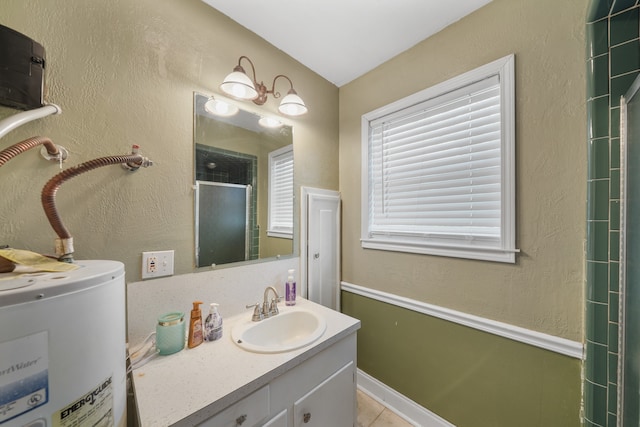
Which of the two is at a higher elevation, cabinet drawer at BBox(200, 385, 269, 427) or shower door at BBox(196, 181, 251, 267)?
shower door at BBox(196, 181, 251, 267)

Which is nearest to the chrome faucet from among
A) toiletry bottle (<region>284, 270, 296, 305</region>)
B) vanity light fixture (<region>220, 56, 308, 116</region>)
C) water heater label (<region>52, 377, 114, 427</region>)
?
toiletry bottle (<region>284, 270, 296, 305</region>)

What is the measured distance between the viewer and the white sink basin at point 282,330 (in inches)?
42.4

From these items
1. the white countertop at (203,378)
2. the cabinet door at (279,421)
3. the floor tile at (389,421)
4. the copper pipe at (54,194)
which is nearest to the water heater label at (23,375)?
the white countertop at (203,378)

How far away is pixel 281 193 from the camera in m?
1.56

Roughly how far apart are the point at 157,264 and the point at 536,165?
5.89 ft

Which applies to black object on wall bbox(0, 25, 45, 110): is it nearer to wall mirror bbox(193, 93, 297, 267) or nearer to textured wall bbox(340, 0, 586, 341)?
wall mirror bbox(193, 93, 297, 267)

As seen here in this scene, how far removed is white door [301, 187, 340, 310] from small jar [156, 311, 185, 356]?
2.68ft

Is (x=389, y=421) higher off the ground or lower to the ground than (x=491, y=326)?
lower

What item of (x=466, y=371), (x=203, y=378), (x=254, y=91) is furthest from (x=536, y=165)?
(x=203, y=378)

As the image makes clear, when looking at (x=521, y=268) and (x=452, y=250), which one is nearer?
(x=521, y=268)

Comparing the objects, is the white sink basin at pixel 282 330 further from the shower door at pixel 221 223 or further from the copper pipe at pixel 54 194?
the copper pipe at pixel 54 194

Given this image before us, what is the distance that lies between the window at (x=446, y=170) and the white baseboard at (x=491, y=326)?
0.32 m

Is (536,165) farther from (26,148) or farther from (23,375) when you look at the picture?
(26,148)

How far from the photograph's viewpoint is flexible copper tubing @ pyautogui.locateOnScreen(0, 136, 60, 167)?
0.67 metres
